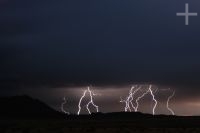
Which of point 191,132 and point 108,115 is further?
point 108,115

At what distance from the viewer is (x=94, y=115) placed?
7672 inches

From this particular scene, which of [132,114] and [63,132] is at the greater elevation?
[132,114]

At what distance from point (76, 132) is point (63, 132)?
1.38 meters

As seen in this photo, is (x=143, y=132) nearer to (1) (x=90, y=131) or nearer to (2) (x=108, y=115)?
(1) (x=90, y=131)

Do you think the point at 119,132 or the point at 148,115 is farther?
the point at 148,115

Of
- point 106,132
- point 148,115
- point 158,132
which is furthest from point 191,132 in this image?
point 148,115

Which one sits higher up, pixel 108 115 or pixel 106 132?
pixel 108 115

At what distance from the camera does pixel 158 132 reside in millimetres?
73438

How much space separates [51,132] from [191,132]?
15.1 meters

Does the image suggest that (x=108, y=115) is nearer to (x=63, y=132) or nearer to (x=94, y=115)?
(x=94, y=115)

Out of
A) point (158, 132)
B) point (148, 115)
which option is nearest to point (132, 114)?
point (148, 115)

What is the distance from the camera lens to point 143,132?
72562 mm

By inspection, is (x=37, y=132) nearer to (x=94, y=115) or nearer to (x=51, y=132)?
(x=51, y=132)

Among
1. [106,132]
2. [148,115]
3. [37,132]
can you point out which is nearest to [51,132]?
[37,132]
